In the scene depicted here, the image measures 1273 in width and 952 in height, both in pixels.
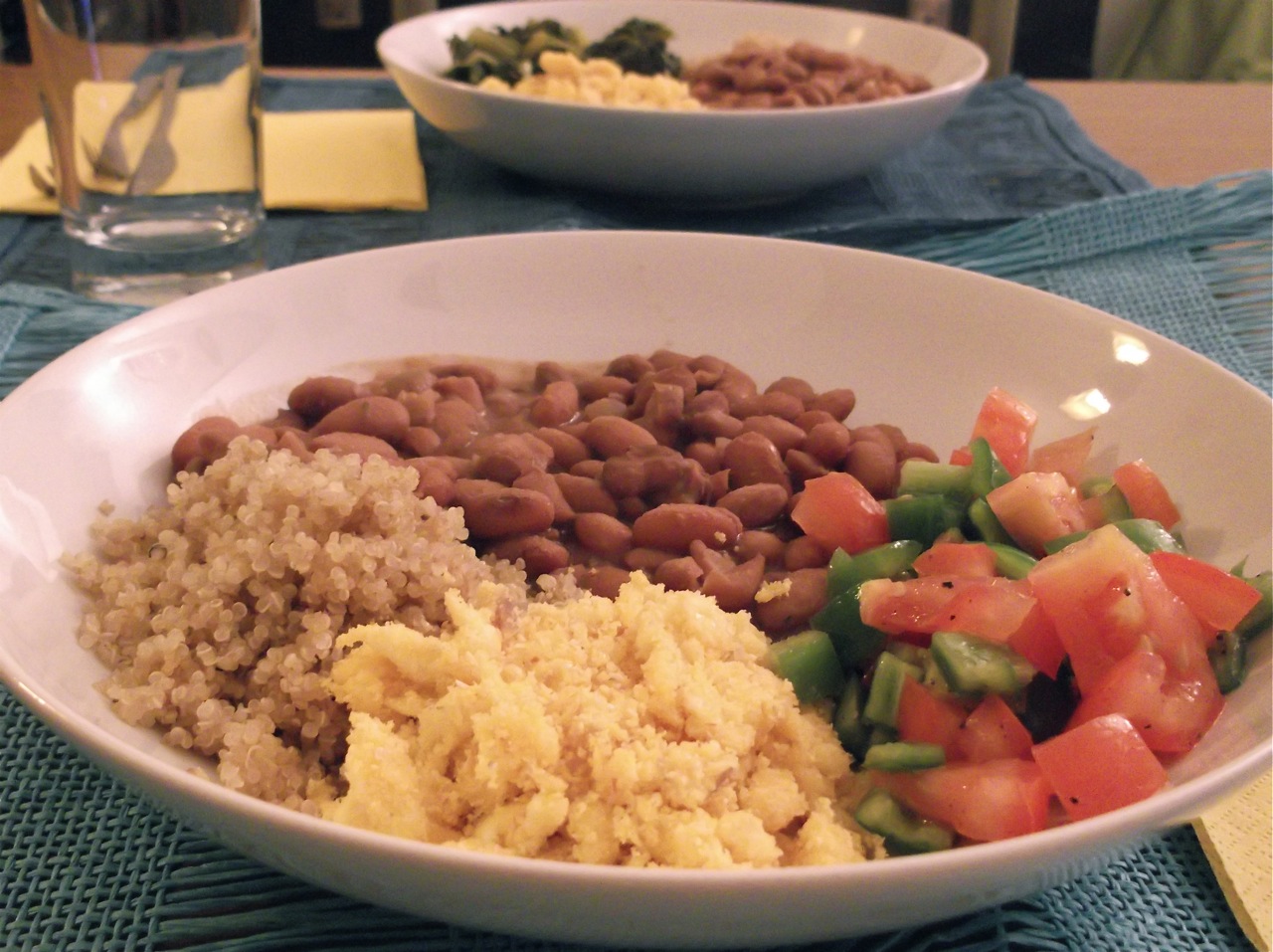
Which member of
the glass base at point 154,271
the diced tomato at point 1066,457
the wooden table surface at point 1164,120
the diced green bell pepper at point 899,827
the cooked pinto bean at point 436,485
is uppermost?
the diced tomato at point 1066,457

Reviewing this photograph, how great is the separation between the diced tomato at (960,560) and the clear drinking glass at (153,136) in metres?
1.52

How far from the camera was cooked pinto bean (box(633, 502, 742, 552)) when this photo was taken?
144cm

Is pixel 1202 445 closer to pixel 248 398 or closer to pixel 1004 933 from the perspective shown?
pixel 1004 933

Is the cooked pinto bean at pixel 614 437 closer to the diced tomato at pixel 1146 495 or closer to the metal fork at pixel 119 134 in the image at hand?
the diced tomato at pixel 1146 495

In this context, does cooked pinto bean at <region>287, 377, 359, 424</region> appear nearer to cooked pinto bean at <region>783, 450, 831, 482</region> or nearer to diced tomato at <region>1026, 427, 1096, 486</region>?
cooked pinto bean at <region>783, 450, 831, 482</region>

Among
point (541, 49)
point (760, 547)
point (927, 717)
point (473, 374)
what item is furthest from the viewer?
point (541, 49)

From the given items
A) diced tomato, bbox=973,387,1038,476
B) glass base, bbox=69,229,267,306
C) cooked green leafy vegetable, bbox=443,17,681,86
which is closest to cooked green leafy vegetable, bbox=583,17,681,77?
cooked green leafy vegetable, bbox=443,17,681,86

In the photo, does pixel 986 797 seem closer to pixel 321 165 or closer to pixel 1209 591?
pixel 1209 591

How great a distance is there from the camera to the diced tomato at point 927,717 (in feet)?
3.49

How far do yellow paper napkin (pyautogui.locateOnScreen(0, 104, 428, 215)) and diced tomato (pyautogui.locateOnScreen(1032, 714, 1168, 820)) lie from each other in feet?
6.11

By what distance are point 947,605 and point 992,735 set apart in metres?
0.13

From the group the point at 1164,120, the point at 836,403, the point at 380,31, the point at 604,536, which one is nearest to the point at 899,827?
the point at 604,536

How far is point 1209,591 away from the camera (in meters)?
1.13

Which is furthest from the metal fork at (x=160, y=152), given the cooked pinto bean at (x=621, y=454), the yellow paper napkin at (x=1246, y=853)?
the yellow paper napkin at (x=1246, y=853)
